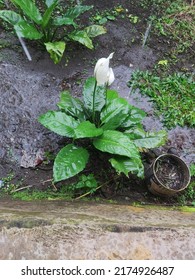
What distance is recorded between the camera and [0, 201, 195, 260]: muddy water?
169 centimetres

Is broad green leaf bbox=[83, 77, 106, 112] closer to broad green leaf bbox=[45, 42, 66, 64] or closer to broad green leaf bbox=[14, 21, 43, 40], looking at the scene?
broad green leaf bbox=[45, 42, 66, 64]

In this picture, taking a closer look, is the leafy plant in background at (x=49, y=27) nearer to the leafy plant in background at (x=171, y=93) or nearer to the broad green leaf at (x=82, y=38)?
the broad green leaf at (x=82, y=38)

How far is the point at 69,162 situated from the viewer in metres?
2.59

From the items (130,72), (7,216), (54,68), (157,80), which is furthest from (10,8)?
(7,216)

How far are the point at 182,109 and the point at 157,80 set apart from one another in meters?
0.44

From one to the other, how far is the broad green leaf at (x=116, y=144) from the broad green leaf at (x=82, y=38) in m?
1.24

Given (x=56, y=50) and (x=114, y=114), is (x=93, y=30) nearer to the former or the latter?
(x=56, y=50)

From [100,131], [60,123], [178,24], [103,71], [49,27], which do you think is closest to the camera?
[103,71]

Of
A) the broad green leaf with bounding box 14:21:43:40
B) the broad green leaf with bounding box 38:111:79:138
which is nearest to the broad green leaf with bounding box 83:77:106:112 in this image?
the broad green leaf with bounding box 38:111:79:138

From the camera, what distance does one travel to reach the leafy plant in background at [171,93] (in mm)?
3402

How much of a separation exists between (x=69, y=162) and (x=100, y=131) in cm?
35

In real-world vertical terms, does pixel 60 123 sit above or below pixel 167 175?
above

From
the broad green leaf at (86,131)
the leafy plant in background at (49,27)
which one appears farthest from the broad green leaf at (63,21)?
the broad green leaf at (86,131)

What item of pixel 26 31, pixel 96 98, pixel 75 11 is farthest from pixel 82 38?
pixel 96 98
